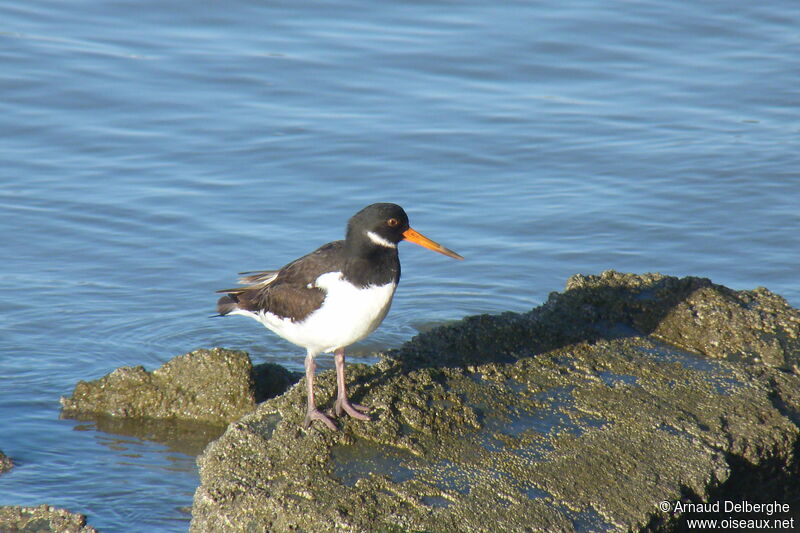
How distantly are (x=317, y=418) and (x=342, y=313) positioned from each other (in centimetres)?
62

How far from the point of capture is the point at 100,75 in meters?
13.8

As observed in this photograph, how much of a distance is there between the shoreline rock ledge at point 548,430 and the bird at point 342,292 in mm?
208

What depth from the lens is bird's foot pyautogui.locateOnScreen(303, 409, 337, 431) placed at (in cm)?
505

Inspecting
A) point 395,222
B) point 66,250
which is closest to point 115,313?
point 66,250

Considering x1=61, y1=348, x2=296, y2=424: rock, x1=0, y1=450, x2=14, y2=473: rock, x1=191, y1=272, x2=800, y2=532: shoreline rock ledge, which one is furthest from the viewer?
x1=61, y1=348, x2=296, y2=424: rock

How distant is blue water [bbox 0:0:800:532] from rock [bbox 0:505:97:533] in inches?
13.7

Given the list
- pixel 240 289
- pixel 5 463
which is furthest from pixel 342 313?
pixel 5 463

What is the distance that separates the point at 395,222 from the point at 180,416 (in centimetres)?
240

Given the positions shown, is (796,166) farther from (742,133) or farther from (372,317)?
(372,317)

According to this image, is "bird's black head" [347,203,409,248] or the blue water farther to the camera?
the blue water

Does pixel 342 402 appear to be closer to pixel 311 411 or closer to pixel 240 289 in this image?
pixel 311 411

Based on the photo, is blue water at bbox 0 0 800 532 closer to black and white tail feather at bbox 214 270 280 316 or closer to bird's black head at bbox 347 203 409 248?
black and white tail feather at bbox 214 270 280 316

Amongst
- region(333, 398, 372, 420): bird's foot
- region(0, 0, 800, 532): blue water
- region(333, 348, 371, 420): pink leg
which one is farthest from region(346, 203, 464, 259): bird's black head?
region(0, 0, 800, 532): blue water

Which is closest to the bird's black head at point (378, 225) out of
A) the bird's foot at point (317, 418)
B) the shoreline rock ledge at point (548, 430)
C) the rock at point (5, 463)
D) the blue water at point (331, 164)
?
the shoreline rock ledge at point (548, 430)
